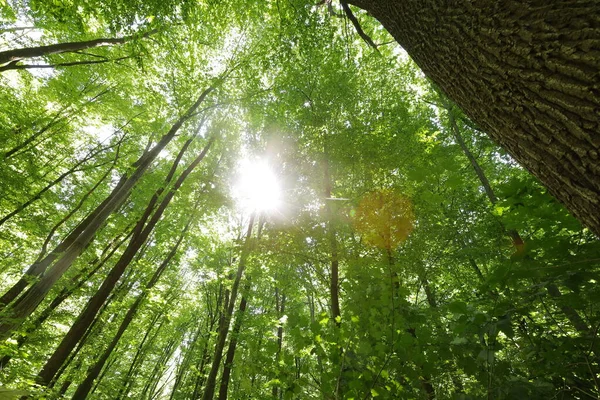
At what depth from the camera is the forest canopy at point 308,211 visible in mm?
2023

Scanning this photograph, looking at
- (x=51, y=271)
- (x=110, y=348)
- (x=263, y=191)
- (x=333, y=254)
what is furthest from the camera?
(x=110, y=348)

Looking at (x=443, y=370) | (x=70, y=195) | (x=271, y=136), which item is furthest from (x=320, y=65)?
(x=70, y=195)

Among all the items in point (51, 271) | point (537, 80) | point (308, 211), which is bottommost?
point (537, 80)

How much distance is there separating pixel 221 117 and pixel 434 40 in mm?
9322

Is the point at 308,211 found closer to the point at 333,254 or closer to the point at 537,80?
the point at 333,254

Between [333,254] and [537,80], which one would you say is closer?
[537,80]

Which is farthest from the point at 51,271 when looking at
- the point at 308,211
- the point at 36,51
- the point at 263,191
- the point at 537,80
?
the point at 537,80

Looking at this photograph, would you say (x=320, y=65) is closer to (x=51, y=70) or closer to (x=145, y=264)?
(x=145, y=264)

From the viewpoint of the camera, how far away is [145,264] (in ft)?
29.4

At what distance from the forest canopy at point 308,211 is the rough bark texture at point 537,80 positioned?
24 millimetres

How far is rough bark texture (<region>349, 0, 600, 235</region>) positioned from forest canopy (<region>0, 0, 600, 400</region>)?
0.02 meters

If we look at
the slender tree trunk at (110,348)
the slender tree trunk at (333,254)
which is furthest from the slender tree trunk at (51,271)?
the slender tree trunk at (333,254)

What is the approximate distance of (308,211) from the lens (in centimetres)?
445

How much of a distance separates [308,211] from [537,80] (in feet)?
11.5
